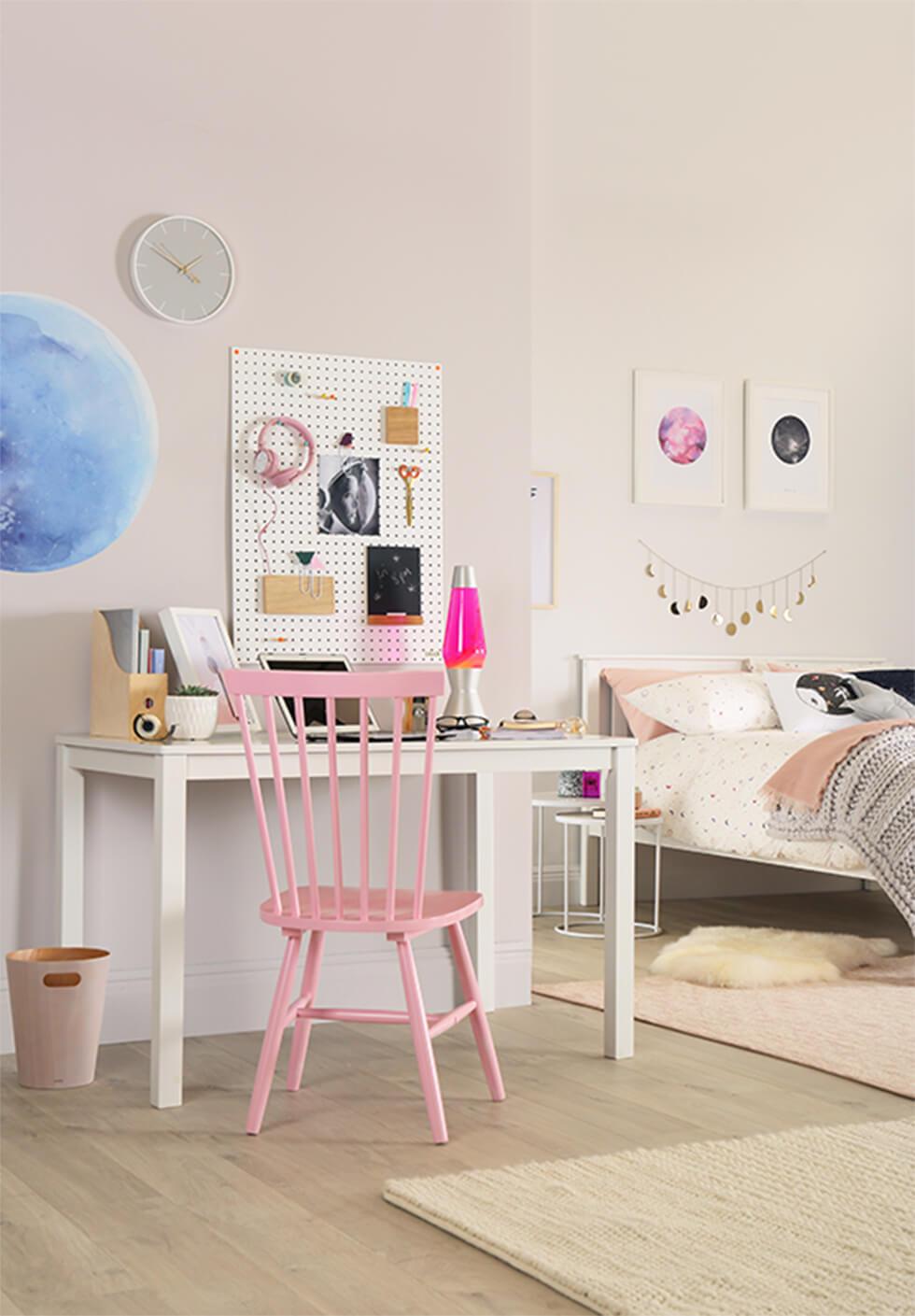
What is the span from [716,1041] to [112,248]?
6.96 ft

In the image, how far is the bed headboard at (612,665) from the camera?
227 inches

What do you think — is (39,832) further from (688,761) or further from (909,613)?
(909,613)

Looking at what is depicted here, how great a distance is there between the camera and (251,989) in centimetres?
363

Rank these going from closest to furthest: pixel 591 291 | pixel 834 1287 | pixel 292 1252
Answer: pixel 834 1287 < pixel 292 1252 < pixel 591 291

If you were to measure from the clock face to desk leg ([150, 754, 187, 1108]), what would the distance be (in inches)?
44.5

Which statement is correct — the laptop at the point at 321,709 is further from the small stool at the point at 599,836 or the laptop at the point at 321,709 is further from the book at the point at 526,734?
the small stool at the point at 599,836

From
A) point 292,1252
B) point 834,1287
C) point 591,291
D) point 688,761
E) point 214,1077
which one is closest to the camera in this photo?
point 834,1287

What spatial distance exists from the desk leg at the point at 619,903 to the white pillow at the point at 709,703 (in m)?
2.09

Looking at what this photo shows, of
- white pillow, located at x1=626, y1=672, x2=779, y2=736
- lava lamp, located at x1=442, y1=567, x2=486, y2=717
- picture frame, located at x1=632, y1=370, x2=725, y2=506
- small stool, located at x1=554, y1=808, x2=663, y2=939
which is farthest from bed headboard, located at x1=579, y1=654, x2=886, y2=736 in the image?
lava lamp, located at x1=442, y1=567, x2=486, y2=717

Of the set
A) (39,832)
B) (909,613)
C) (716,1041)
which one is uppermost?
(909,613)

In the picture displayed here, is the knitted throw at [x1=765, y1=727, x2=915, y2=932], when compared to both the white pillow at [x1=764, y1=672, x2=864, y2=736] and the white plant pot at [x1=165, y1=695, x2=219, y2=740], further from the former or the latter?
the white plant pot at [x1=165, y1=695, x2=219, y2=740]

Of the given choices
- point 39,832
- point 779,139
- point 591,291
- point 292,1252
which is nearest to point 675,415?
point 591,291

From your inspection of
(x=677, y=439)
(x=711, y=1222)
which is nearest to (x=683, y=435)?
(x=677, y=439)

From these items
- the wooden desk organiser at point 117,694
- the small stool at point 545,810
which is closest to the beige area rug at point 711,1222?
the wooden desk organiser at point 117,694
